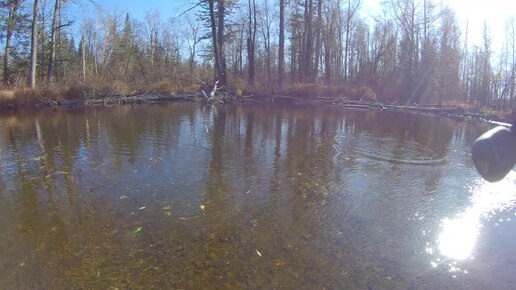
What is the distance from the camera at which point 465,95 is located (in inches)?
2004

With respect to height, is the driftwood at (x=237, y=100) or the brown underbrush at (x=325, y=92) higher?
the brown underbrush at (x=325, y=92)

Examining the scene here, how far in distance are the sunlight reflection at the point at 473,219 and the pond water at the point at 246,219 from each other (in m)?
0.03

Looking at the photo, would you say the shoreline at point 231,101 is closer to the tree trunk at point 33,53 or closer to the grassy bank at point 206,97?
the grassy bank at point 206,97

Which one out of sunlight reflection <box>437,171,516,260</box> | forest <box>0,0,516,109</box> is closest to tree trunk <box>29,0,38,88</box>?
forest <box>0,0,516,109</box>

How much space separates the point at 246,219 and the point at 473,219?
3.49 meters

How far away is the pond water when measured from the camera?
13.6 feet

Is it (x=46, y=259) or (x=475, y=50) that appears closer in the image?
(x=46, y=259)

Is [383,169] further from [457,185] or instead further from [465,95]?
[465,95]

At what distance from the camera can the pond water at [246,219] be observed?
414cm

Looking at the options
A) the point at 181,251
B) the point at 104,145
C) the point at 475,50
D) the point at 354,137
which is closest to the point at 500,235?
the point at 181,251

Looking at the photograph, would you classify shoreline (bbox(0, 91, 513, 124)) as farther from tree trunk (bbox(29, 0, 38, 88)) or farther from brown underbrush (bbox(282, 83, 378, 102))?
tree trunk (bbox(29, 0, 38, 88))

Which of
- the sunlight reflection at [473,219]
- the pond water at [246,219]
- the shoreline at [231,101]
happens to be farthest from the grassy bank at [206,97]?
the sunlight reflection at [473,219]

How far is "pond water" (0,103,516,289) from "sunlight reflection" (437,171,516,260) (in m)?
0.03

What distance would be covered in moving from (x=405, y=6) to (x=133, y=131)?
3663cm
